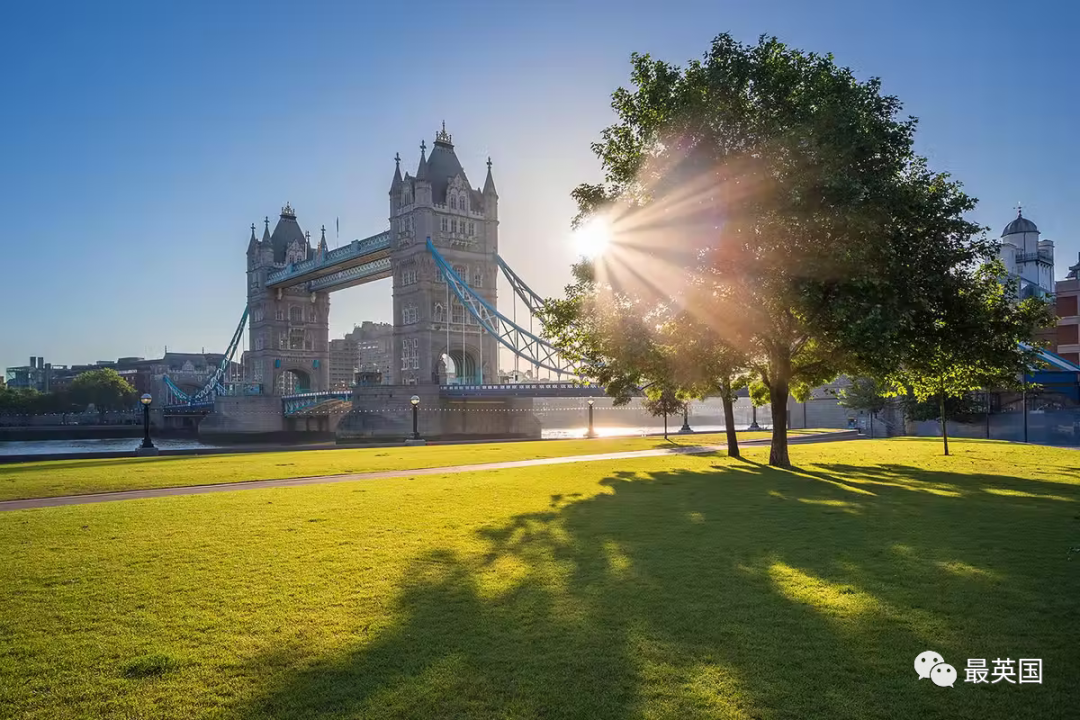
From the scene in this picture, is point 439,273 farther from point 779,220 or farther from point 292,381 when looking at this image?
point 779,220

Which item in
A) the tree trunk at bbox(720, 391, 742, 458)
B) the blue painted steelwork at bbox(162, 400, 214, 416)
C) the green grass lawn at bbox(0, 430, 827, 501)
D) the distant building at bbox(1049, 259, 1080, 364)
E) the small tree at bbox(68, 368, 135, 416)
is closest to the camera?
the green grass lawn at bbox(0, 430, 827, 501)

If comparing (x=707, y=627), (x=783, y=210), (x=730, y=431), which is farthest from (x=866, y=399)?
(x=707, y=627)

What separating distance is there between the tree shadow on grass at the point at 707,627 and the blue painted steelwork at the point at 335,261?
79.1 meters

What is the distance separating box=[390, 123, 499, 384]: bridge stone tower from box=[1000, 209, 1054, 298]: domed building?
5082 centimetres

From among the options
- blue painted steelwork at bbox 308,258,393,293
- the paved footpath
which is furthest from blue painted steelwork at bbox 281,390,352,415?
the paved footpath

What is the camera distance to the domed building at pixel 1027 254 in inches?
2445

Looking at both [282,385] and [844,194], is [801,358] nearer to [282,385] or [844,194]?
[844,194]

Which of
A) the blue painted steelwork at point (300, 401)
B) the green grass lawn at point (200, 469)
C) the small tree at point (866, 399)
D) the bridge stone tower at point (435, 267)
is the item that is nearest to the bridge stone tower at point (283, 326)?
the blue painted steelwork at point (300, 401)

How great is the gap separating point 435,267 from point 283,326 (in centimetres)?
4171

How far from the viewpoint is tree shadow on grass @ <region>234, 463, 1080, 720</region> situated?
4.81 metres

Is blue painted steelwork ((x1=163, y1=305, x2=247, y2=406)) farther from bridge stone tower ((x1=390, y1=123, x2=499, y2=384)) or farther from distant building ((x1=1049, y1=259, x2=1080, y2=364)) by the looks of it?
distant building ((x1=1049, y1=259, x2=1080, y2=364))

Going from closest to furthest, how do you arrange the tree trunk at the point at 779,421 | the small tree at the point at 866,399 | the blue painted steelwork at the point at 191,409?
the tree trunk at the point at 779,421 < the small tree at the point at 866,399 < the blue painted steelwork at the point at 191,409

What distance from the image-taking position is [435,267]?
8144cm

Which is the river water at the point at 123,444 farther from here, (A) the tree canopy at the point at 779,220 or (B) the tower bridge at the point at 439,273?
(A) the tree canopy at the point at 779,220
